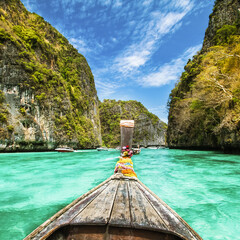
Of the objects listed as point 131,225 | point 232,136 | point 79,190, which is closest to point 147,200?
point 131,225

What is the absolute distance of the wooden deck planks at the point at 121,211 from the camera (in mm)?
1590

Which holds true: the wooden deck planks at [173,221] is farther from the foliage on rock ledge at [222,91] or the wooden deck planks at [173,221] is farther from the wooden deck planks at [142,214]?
the foliage on rock ledge at [222,91]

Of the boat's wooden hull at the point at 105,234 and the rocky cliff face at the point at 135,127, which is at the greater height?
the rocky cliff face at the point at 135,127

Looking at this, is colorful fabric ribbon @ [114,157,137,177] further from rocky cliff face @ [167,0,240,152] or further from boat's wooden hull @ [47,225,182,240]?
rocky cliff face @ [167,0,240,152]

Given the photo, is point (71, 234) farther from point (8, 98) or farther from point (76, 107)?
point (76, 107)

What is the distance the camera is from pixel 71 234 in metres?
1.55

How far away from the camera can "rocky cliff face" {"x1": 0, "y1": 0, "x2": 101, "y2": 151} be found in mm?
20484

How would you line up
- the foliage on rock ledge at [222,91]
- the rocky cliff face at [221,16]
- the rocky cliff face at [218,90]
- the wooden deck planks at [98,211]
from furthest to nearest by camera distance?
the rocky cliff face at [221,16] → the rocky cliff face at [218,90] → the foliage on rock ledge at [222,91] → the wooden deck planks at [98,211]

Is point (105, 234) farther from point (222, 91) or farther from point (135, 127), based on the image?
point (135, 127)

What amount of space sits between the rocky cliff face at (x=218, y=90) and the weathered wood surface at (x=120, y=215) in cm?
1311

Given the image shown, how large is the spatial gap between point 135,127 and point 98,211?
81.9 m

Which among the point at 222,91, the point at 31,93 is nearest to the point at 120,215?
the point at 222,91

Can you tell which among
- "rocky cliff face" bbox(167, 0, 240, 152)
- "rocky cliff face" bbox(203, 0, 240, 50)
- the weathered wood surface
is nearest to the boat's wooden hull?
the weathered wood surface

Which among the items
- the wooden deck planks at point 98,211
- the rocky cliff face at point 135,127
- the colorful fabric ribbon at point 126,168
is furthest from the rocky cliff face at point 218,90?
the rocky cliff face at point 135,127
